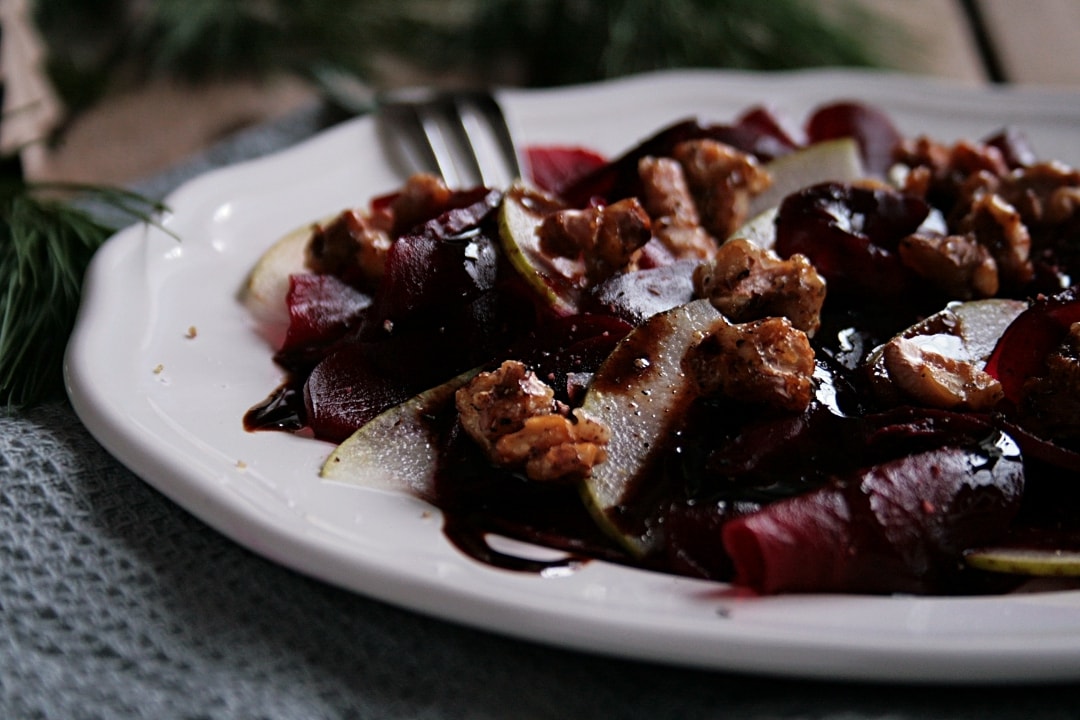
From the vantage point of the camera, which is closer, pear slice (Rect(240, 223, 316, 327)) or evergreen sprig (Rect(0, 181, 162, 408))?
evergreen sprig (Rect(0, 181, 162, 408))

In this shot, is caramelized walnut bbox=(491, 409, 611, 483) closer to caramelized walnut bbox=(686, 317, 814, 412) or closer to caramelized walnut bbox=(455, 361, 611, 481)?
caramelized walnut bbox=(455, 361, 611, 481)

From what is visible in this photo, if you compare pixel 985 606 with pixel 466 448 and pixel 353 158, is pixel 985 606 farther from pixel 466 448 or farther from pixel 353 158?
pixel 353 158

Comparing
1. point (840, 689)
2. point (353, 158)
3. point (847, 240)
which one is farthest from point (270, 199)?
point (840, 689)

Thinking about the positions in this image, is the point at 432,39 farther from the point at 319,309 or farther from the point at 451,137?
the point at 319,309

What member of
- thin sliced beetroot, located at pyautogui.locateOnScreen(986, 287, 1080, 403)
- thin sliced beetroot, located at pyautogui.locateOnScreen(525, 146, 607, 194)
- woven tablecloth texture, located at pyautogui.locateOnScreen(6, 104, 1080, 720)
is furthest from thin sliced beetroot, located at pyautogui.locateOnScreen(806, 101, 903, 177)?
woven tablecloth texture, located at pyautogui.locateOnScreen(6, 104, 1080, 720)

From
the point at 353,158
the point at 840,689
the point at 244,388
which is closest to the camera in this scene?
the point at 840,689

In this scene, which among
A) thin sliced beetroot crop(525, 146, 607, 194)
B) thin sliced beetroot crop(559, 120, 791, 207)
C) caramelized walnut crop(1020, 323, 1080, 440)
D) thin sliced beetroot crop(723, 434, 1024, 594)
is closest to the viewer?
thin sliced beetroot crop(723, 434, 1024, 594)

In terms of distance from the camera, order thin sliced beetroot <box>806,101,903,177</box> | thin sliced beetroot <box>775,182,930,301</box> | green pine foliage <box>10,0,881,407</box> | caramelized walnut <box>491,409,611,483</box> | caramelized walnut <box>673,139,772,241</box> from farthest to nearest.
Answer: green pine foliage <box>10,0,881,407</box>, thin sliced beetroot <box>806,101,903,177</box>, caramelized walnut <box>673,139,772,241</box>, thin sliced beetroot <box>775,182,930,301</box>, caramelized walnut <box>491,409,611,483</box>
